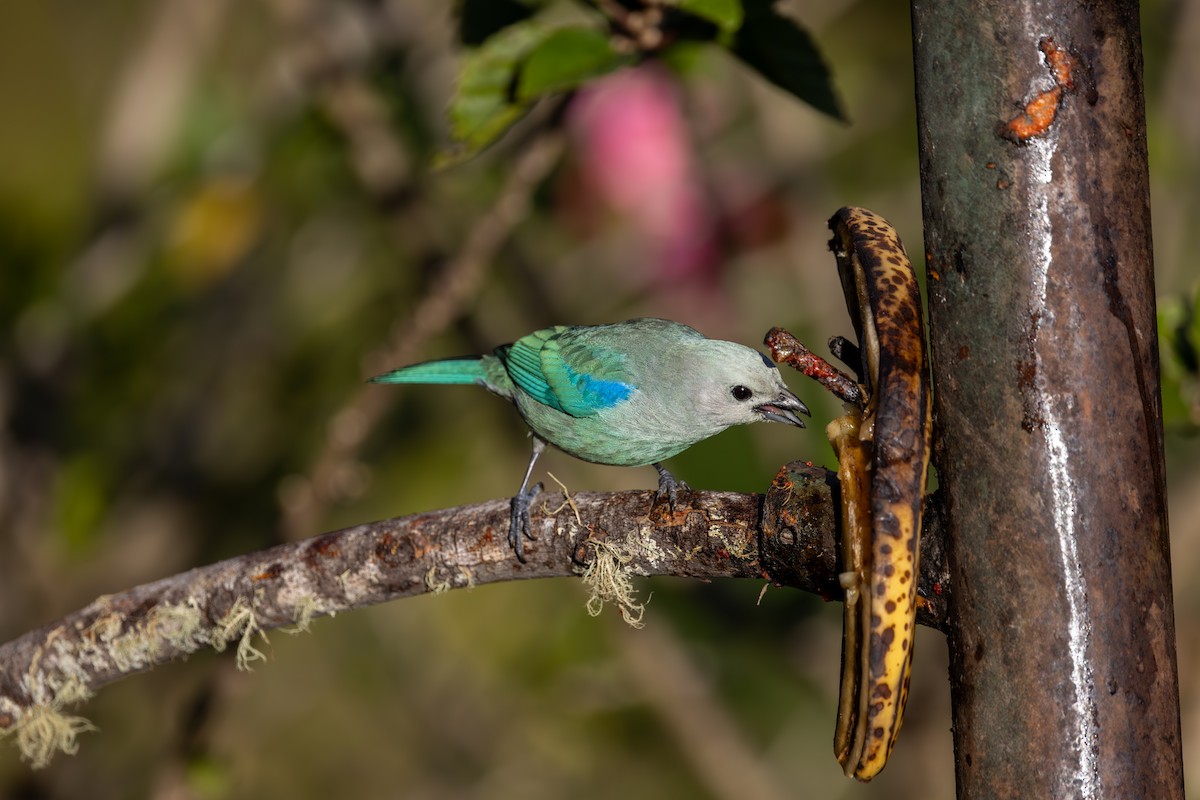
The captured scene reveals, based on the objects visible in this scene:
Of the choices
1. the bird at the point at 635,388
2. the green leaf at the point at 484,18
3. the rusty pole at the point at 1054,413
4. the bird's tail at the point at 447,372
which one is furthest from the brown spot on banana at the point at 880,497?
the bird's tail at the point at 447,372

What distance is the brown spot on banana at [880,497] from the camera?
3.95 ft

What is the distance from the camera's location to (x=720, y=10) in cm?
182

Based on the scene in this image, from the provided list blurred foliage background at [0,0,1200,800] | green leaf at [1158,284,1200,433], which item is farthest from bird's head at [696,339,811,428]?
green leaf at [1158,284,1200,433]

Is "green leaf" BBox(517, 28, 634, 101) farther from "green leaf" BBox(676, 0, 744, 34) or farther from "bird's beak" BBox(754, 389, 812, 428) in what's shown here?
"bird's beak" BBox(754, 389, 812, 428)

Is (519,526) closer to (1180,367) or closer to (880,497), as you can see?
(880,497)

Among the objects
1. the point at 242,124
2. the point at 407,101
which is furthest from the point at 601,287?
the point at 242,124

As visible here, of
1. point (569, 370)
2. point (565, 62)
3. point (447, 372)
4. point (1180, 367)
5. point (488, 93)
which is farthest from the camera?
point (447, 372)

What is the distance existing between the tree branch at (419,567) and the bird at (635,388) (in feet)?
2.01

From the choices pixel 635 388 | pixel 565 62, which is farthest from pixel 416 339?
pixel 565 62

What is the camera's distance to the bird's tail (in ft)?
9.57

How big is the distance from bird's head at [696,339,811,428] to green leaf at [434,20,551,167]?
Result: 74 centimetres

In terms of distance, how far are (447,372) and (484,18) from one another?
111cm

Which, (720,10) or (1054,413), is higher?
(720,10)

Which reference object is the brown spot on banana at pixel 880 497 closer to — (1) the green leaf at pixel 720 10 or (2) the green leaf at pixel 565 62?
(1) the green leaf at pixel 720 10
